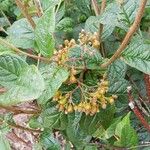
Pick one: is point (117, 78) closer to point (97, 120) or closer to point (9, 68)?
point (97, 120)

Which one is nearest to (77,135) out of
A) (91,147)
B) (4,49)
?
(91,147)

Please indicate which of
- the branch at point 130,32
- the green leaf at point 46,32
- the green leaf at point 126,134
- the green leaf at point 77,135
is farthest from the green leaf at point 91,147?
the green leaf at point 46,32

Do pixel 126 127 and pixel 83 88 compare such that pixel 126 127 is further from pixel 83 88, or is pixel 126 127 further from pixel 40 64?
pixel 40 64

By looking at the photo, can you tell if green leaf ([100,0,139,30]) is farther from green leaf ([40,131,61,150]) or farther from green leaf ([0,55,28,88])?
green leaf ([40,131,61,150])

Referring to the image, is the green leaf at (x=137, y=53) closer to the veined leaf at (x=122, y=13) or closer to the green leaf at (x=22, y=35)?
the veined leaf at (x=122, y=13)

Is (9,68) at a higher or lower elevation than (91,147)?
higher

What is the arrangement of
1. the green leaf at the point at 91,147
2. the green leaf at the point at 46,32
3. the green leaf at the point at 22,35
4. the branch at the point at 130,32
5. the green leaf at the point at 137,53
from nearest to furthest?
1. the branch at the point at 130,32
2. the green leaf at the point at 46,32
3. the green leaf at the point at 137,53
4. the green leaf at the point at 22,35
5. the green leaf at the point at 91,147
